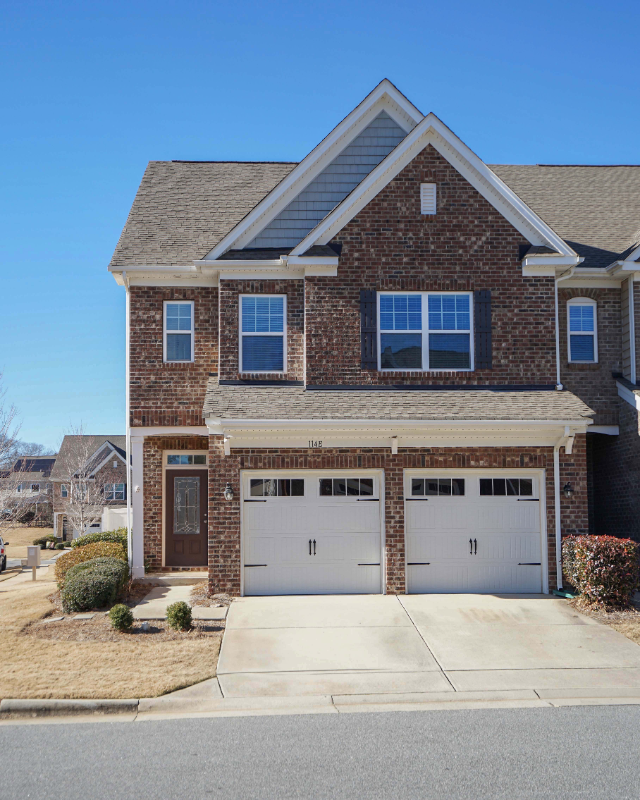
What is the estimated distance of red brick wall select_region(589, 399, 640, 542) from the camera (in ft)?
49.5

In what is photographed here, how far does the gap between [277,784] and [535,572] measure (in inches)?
363

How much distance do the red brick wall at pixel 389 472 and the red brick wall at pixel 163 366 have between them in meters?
1.84

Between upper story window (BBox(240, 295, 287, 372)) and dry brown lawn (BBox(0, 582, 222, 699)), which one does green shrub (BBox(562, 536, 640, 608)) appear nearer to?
dry brown lawn (BBox(0, 582, 222, 699))

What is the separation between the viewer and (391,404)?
14.0m

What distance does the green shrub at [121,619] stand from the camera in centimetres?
1135

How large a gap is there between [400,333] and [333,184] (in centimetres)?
371

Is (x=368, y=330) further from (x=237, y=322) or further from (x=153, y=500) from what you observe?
(x=153, y=500)

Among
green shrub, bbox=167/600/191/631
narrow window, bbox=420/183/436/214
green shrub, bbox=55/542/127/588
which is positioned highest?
narrow window, bbox=420/183/436/214

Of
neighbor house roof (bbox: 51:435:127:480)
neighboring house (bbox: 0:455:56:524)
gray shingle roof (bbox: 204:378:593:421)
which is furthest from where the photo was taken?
neighbor house roof (bbox: 51:435:127:480)

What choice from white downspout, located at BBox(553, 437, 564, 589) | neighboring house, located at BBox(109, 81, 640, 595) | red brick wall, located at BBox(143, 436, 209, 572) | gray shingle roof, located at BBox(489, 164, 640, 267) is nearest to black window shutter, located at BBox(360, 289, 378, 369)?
neighboring house, located at BBox(109, 81, 640, 595)

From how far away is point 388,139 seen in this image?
16.1 m

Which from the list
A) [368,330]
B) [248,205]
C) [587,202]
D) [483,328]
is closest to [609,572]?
[483,328]

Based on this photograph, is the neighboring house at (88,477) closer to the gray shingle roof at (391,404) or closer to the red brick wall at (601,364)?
the gray shingle roof at (391,404)

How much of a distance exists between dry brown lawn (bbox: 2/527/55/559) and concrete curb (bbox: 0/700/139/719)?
121 ft
